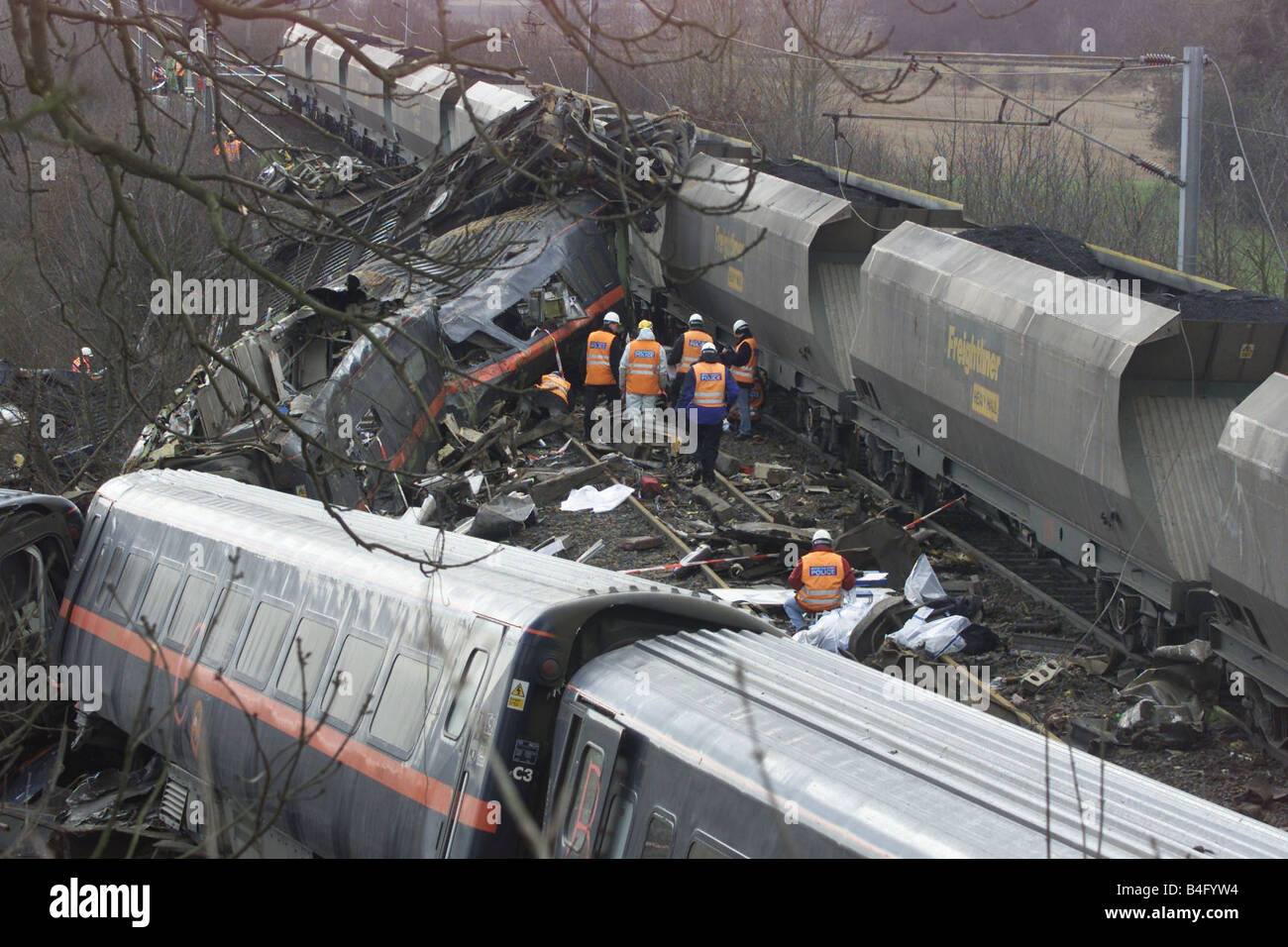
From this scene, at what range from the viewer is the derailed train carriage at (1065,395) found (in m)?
10.5

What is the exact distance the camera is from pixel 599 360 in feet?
61.8

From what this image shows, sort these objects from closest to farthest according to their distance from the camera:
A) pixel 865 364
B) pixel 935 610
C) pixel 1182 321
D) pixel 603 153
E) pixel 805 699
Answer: pixel 805 699 → pixel 1182 321 → pixel 935 610 → pixel 865 364 → pixel 603 153

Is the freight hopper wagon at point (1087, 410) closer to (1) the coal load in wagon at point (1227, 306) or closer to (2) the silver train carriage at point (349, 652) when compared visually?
(1) the coal load in wagon at point (1227, 306)

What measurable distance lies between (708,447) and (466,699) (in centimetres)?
1065

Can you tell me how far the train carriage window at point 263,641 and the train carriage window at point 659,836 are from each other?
317 cm

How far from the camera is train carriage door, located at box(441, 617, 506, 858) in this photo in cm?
629

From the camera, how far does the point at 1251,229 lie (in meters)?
31.9

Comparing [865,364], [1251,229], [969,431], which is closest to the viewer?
[969,431]

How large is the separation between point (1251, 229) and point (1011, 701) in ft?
83.2

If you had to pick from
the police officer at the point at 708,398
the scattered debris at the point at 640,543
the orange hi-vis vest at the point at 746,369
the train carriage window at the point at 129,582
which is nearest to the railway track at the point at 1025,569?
the police officer at the point at 708,398

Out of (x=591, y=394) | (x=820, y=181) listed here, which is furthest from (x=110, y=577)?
(x=820, y=181)
